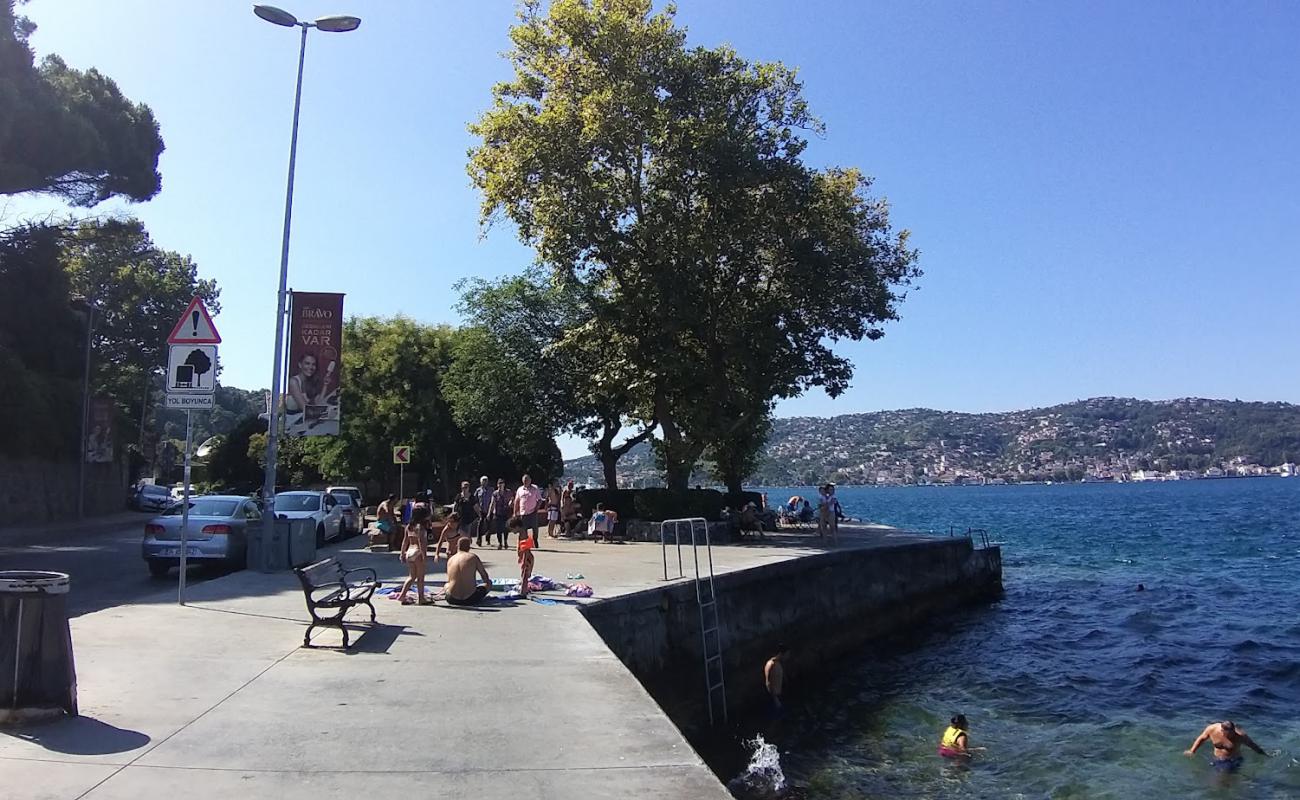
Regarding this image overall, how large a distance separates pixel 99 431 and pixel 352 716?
41440mm

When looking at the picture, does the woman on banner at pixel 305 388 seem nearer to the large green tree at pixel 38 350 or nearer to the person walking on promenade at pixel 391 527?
the person walking on promenade at pixel 391 527

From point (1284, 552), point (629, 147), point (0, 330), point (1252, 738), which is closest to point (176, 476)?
point (0, 330)

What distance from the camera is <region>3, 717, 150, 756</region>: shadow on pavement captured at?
18.6 ft

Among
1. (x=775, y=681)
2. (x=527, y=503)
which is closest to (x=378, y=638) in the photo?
(x=775, y=681)

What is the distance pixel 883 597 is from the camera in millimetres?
22641

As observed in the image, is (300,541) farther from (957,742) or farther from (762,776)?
(957,742)

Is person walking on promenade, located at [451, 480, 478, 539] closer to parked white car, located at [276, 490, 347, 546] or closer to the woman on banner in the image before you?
parked white car, located at [276, 490, 347, 546]

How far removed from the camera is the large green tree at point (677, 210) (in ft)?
79.8

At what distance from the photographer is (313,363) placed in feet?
55.5

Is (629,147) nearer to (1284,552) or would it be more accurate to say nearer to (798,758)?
(798,758)

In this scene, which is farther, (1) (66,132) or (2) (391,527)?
(1) (66,132)

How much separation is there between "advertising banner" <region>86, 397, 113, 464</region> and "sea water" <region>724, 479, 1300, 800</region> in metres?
35.8

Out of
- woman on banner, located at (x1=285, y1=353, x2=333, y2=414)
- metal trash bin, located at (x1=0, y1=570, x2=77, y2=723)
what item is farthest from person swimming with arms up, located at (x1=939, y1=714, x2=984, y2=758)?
woman on banner, located at (x1=285, y1=353, x2=333, y2=414)

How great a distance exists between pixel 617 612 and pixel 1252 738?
9.43 meters
